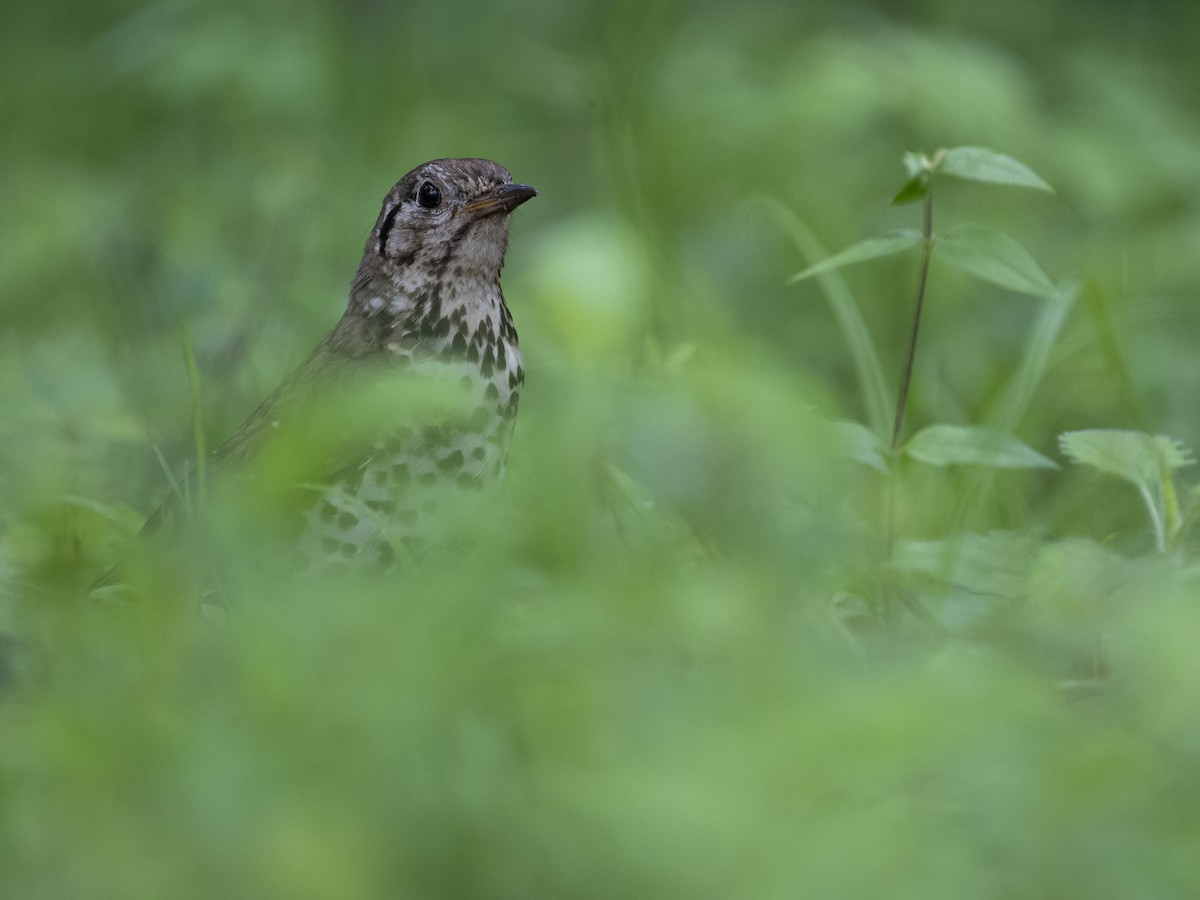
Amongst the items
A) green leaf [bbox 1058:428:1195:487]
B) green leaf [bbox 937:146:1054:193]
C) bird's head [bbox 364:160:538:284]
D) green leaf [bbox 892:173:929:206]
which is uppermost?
green leaf [bbox 937:146:1054:193]

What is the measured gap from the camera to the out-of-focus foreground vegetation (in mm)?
1033

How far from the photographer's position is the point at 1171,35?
500 centimetres

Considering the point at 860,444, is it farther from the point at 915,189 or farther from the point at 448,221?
the point at 448,221

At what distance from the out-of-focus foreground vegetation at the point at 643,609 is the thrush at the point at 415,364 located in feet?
0.61

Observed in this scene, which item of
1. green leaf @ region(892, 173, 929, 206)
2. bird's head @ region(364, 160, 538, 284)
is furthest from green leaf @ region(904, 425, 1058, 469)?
bird's head @ region(364, 160, 538, 284)

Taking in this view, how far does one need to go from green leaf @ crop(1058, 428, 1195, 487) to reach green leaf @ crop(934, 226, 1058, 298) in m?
0.18

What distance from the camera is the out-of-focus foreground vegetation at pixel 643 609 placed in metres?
1.03

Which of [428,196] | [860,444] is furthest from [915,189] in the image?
[428,196]

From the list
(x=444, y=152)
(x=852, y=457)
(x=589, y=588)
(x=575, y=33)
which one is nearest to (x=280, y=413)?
(x=852, y=457)

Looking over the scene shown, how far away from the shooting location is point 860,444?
1.88 metres

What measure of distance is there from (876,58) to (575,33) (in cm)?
184

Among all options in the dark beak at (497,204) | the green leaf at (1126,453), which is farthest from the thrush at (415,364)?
the green leaf at (1126,453)

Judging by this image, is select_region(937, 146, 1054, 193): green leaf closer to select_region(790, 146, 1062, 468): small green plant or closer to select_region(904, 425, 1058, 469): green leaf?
select_region(790, 146, 1062, 468): small green plant

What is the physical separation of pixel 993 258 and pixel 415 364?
3.06 feet
